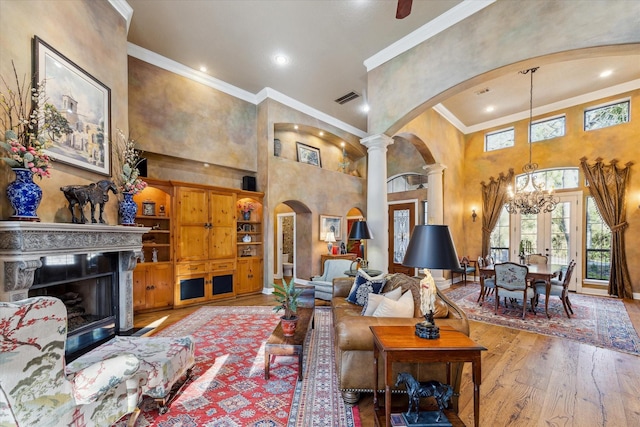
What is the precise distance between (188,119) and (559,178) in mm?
8919

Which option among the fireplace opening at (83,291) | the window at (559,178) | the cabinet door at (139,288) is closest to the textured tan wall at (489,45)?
the window at (559,178)

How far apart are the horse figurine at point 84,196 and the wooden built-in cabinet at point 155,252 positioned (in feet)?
5.43

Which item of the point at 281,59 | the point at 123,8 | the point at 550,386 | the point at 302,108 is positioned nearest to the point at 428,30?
the point at 281,59

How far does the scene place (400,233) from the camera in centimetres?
841

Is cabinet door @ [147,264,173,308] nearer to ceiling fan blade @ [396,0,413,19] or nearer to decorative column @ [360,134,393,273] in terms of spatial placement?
decorative column @ [360,134,393,273]

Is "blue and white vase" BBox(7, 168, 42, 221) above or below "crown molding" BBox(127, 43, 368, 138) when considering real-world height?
below

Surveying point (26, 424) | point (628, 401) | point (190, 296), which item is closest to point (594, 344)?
point (628, 401)

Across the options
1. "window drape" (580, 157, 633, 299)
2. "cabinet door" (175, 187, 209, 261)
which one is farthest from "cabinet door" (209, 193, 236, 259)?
"window drape" (580, 157, 633, 299)

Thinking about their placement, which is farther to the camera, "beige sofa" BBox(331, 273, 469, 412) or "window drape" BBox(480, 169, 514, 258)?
"window drape" BBox(480, 169, 514, 258)

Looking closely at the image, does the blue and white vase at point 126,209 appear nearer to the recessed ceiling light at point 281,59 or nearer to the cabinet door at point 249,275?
the cabinet door at point 249,275

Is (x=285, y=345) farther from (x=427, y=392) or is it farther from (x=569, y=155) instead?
(x=569, y=155)

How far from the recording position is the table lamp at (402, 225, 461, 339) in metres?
1.81

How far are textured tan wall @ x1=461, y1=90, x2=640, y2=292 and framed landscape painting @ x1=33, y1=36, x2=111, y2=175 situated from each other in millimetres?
8602

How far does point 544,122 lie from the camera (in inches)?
272
